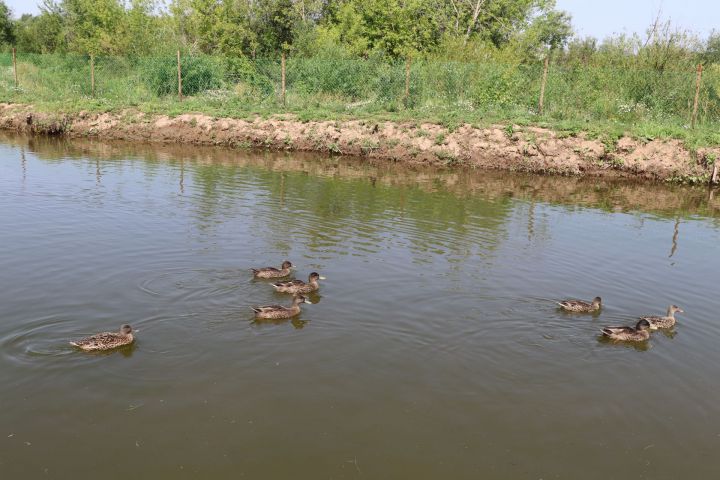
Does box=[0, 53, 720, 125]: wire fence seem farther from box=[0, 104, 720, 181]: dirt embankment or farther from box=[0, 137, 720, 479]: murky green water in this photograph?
box=[0, 137, 720, 479]: murky green water

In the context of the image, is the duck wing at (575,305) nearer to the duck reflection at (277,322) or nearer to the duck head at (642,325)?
the duck head at (642,325)

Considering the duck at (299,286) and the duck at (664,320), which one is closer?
the duck at (664,320)

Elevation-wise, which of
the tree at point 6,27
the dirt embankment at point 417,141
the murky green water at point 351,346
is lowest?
the murky green water at point 351,346

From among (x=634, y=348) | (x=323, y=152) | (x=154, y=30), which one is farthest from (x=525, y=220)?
(x=154, y=30)

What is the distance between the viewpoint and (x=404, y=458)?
633 centimetres

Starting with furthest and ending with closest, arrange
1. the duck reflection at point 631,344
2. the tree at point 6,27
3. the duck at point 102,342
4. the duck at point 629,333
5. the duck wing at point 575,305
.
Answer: the tree at point 6,27 < the duck wing at point 575,305 < the duck at point 629,333 < the duck reflection at point 631,344 < the duck at point 102,342

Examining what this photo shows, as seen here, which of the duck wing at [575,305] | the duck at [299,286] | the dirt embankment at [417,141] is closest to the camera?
the duck wing at [575,305]

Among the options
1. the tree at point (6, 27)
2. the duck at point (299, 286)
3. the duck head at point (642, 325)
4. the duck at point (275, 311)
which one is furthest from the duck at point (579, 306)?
the tree at point (6, 27)

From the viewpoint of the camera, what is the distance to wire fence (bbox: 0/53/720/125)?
29531 millimetres

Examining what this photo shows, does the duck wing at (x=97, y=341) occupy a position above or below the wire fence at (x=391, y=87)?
below

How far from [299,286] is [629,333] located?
17.1 ft

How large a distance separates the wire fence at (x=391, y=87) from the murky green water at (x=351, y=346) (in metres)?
13.7

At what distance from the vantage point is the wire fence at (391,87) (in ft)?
96.9

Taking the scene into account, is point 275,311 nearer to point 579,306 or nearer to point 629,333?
point 579,306
